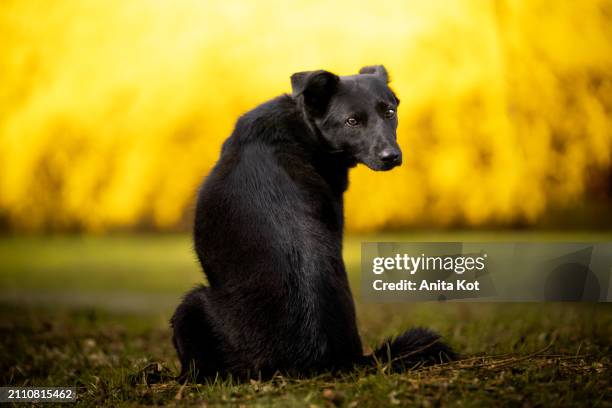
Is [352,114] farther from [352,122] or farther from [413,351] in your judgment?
[413,351]

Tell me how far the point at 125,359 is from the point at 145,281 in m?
5.53

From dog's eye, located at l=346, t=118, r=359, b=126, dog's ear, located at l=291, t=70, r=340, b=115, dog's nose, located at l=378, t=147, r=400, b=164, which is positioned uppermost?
dog's ear, located at l=291, t=70, r=340, b=115

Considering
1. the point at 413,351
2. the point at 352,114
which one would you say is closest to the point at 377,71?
the point at 352,114

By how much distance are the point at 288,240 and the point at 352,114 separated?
0.86 meters

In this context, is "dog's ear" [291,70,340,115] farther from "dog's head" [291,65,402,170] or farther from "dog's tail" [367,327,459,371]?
"dog's tail" [367,327,459,371]

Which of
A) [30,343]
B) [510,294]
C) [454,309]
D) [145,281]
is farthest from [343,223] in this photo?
[145,281]

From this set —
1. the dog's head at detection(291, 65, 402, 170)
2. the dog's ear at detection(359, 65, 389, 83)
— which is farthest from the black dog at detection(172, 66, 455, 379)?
the dog's ear at detection(359, 65, 389, 83)

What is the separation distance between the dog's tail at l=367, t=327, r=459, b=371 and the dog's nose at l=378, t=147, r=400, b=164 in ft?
3.43

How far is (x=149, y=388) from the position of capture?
4.43 metres

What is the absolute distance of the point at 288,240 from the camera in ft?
13.3

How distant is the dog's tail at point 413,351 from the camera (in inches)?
164

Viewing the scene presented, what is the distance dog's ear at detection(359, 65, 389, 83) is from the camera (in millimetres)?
4726

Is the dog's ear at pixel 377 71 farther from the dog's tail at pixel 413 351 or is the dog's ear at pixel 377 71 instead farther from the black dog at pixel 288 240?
the dog's tail at pixel 413 351

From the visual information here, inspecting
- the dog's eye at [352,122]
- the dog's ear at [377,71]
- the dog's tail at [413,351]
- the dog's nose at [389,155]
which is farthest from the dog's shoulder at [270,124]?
the dog's tail at [413,351]
